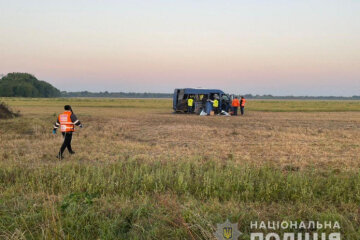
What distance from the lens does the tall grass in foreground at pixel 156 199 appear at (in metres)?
4.53

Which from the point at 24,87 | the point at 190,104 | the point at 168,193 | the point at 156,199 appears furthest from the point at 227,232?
the point at 24,87

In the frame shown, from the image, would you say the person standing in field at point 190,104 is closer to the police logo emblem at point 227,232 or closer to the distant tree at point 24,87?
the police logo emblem at point 227,232

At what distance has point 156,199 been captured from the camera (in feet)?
18.9

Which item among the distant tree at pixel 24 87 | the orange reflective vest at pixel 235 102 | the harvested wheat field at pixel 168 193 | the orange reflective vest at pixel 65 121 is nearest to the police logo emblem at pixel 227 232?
the harvested wheat field at pixel 168 193

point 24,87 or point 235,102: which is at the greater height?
point 24,87

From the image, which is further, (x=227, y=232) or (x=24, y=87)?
(x=24, y=87)

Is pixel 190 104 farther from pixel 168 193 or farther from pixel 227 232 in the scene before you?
pixel 227 232

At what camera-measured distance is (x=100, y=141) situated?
13.2m

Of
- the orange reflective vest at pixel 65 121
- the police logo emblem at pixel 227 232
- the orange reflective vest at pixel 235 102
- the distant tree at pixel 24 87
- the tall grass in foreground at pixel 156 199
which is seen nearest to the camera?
the police logo emblem at pixel 227 232

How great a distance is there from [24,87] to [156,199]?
12320 centimetres

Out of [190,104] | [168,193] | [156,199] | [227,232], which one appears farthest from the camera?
[190,104]

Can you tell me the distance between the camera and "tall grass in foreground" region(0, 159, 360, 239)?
453 cm

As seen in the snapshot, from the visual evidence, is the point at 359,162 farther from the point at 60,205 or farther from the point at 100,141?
the point at 100,141

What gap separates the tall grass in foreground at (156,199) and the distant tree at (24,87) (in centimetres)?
11857
